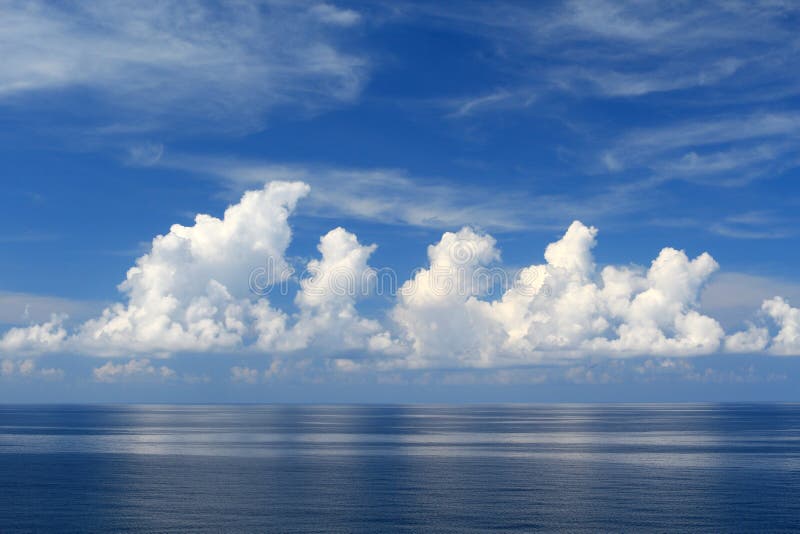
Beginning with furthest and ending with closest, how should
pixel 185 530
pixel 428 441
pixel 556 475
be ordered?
pixel 428 441 → pixel 556 475 → pixel 185 530

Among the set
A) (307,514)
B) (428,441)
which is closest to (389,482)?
(307,514)

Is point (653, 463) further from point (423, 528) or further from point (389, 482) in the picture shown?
point (423, 528)

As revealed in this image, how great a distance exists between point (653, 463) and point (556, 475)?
87.4 feet

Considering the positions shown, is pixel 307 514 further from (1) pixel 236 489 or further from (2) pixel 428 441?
(2) pixel 428 441

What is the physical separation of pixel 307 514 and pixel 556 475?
46890 mm

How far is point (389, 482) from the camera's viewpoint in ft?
359

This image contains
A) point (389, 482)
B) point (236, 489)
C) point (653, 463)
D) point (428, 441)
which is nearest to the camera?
point (236, 489)

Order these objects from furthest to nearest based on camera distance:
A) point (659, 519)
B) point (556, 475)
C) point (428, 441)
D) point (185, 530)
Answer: point (428, 441) → point (556, 475) → point (659, 519) → point (185, 530)

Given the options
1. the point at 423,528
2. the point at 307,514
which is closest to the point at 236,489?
the point at 307,514

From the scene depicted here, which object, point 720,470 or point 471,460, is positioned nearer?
point 720,470

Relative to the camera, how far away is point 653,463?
136000 mm

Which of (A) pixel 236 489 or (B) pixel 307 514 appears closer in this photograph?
(B) pixel 307 514

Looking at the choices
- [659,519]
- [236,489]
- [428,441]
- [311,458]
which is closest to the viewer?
[659,519]

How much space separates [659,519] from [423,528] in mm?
23586
